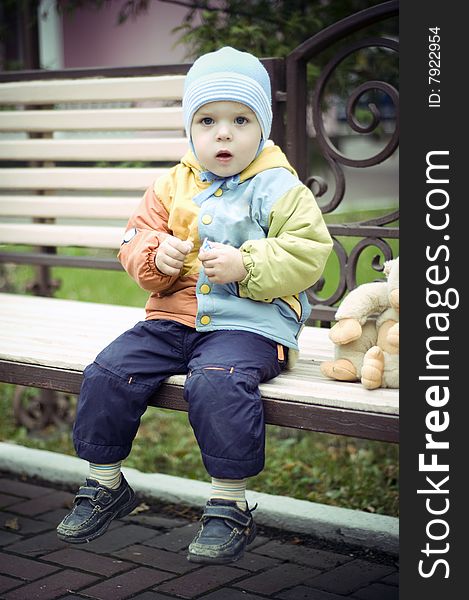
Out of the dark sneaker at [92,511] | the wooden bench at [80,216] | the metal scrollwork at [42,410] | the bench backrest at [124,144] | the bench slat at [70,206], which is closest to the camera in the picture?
the dark sneaker at [92,511]

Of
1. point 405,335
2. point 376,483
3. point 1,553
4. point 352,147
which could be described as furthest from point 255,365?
point 352,147

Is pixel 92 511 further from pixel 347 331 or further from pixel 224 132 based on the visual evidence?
pixel 224 132

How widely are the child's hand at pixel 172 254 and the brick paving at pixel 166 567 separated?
3.43ft

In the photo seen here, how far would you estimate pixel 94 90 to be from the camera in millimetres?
→ 4352

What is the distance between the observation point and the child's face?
2916 millimetres

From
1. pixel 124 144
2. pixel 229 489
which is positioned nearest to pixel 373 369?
pixel 229 489

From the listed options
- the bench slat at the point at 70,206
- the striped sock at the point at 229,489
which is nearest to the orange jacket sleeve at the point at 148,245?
the striped sock at the point at 229,489

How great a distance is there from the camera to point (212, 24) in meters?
4.57

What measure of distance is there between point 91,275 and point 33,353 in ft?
18.0

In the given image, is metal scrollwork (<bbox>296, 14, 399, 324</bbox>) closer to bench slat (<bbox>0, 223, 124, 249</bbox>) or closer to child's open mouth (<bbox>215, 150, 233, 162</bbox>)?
child's open mouth (<bbox>215, 150, 233, 162</bbox>)

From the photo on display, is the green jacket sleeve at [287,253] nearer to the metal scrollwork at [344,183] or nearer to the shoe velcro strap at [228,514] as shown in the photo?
the shoe velcro strap at [228,514]

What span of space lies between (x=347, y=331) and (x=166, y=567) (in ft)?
3.81

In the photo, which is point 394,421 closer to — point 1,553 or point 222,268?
point 222,268

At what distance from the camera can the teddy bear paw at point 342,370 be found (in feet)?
9.45
